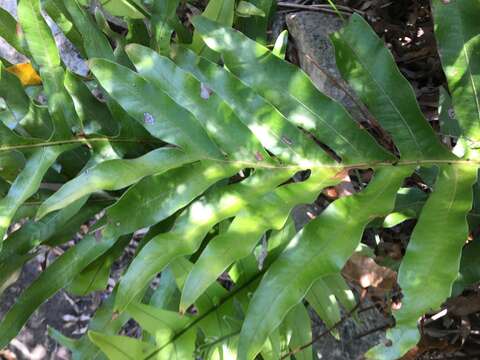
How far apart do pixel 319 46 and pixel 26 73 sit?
2.55 feet

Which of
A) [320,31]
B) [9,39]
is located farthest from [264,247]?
[9,39]

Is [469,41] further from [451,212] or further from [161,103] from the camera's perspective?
[161,103]

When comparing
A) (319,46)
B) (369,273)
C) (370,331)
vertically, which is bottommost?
(370,331)

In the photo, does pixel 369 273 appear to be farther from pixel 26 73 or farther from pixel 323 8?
pixel 26 73

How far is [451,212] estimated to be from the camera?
826 mm

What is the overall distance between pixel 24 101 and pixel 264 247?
2.72 ft

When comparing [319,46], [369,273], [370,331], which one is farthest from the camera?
[319,46]

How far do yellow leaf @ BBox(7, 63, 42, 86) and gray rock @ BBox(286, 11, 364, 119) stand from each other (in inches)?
27.8

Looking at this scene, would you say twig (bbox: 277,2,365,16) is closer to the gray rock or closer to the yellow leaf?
the gray rock

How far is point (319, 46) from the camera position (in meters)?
1.53

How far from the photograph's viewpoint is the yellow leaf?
1431mm

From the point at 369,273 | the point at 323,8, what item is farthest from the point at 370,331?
the point at 323,8

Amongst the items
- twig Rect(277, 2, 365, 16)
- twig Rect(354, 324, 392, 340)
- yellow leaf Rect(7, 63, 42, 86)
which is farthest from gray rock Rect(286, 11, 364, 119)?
yellow leaf Rect(7, 63, 42, 86)

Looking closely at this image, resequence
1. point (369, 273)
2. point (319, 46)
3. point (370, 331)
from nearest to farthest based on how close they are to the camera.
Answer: point (369, 273)
point (370, 331)
point (319, 46)
